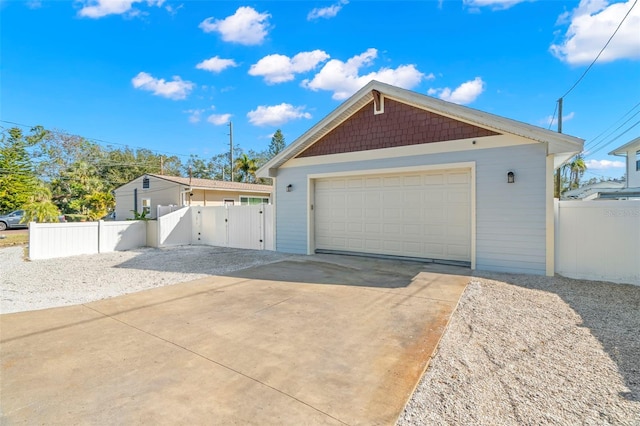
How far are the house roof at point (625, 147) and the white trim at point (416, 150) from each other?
13932mm

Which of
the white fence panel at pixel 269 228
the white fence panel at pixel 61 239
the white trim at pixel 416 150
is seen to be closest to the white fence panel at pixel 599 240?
the white trim at pixel 416 150

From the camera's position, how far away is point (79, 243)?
10.1 m

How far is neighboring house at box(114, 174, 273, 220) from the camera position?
18266 millimetres

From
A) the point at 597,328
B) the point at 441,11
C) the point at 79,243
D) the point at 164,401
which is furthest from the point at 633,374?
the point at 79,243

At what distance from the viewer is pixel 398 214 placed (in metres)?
8.52

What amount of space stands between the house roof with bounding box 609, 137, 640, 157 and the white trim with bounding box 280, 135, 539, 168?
45.7 ft

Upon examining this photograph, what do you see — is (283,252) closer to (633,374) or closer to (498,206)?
(498,206)

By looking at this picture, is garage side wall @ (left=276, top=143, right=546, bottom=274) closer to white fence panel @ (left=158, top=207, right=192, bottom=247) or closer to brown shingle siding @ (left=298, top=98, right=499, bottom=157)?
brown shingle siding @ (left=298, top=98, right=499, bottom=157)

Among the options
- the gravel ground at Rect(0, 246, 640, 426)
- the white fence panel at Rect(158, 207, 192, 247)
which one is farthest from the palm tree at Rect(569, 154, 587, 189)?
the white fence panel at Rect(158, 207, 192, 247)

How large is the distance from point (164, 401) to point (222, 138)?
101 ft

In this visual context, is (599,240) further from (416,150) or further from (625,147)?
(625,147)

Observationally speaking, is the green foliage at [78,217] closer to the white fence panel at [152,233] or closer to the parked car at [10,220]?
the parked car at [10,220]

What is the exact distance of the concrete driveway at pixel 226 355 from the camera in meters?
2.33

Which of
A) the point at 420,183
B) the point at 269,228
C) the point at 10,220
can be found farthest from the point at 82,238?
the point at 10,220
